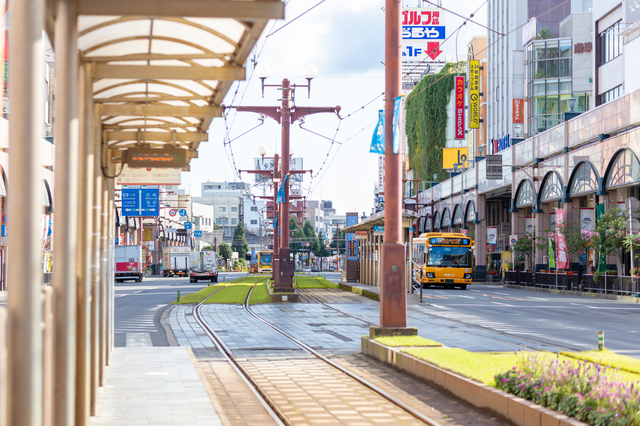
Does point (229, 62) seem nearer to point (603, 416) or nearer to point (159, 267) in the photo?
point (603, 416)

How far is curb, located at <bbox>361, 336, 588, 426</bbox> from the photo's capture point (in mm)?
7176

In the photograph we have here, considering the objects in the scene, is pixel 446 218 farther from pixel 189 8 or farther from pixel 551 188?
pixel 189 8

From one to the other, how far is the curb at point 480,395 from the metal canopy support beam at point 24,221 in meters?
4.64

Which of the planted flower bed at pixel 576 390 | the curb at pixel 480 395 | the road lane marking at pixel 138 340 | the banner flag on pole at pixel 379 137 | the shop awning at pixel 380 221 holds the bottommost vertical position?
the road lane marking at pixel 138 340

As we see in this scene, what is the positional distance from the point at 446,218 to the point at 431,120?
11.2 m

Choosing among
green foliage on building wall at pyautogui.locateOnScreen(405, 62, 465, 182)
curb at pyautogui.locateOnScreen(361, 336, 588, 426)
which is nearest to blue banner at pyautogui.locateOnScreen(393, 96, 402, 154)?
curb at pyautogui.locateOnScreen(361, 336, 588, 426)

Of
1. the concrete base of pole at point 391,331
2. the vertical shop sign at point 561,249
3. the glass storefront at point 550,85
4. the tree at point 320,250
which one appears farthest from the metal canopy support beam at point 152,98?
the tree at point 320,250

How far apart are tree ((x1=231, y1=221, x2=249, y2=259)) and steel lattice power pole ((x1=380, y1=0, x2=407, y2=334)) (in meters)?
132

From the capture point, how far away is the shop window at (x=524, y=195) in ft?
190

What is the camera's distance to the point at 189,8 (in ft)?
18.9

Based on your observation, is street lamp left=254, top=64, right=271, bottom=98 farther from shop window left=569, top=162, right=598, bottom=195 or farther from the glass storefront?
the glass storefront

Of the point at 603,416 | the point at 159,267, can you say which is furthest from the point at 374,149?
the point at 159,267

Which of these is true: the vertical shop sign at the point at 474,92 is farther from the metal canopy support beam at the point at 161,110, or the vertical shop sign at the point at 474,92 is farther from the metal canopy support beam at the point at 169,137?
the metal canopy support beam at the point at 161,110

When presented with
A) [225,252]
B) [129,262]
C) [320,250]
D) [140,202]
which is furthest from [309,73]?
[320,250]
